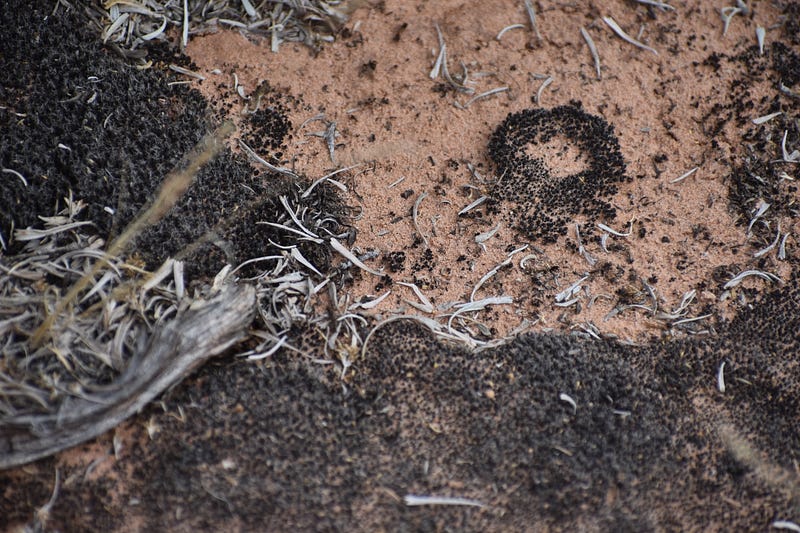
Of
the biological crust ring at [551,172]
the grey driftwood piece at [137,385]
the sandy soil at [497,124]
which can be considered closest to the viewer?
the grey driftwood piece at [137,385]

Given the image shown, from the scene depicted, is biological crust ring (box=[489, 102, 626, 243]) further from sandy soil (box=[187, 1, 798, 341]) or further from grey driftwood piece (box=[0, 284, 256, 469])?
grey driftwood piece (box=[0, 284, 256, 469])

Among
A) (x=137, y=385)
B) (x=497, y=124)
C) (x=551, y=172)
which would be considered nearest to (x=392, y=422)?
(x=137, y=385)

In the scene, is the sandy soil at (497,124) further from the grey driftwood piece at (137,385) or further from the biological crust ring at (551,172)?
the grey driftwood piece at (137,385)

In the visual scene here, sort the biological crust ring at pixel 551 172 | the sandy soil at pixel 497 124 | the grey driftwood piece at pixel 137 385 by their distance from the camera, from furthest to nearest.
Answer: the biological crust ring at pixel 551 172
the sandy soil at pixel 497 124
the grey driftwood piece at pixel 137 385

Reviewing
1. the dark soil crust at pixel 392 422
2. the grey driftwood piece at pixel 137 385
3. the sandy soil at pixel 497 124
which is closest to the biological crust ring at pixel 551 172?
the sandy soil at pixel 497 124

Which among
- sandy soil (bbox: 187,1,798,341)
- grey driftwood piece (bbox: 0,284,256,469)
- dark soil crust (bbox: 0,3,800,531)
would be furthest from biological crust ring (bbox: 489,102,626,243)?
grey driftwood piece (bbox: 0,284,256,469)

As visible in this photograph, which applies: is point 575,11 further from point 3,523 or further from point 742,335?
point 3,523

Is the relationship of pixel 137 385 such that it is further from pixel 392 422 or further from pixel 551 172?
pixel 551 172
